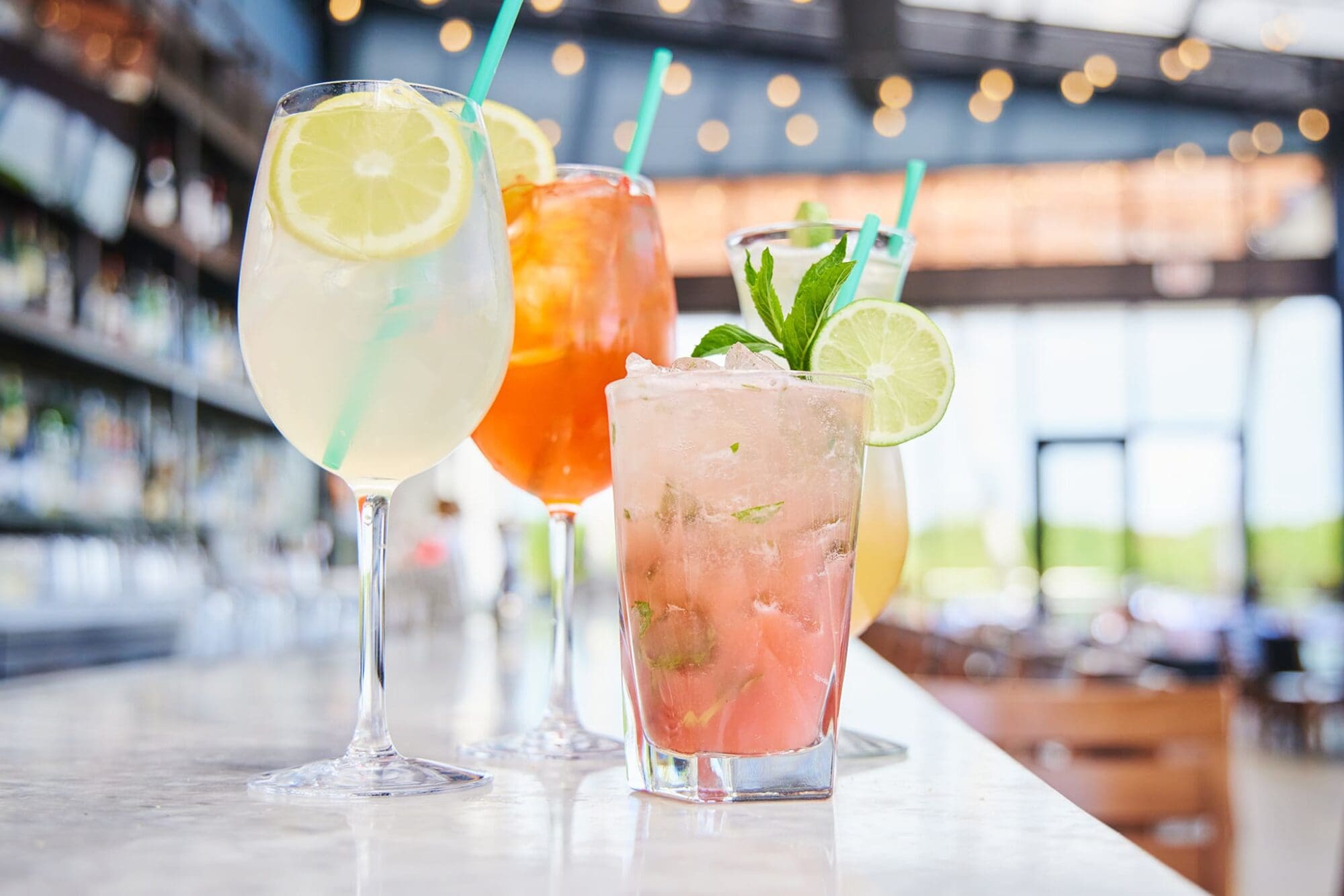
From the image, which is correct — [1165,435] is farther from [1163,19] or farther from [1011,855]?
[1011,855]

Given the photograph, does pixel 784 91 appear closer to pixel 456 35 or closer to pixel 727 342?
pixel 456 35

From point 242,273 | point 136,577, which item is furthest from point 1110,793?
point 136,577

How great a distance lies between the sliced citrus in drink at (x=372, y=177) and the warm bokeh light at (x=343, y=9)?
352 inches

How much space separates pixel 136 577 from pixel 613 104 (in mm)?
6780

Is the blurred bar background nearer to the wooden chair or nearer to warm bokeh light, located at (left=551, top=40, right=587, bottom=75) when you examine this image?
warm bokeh light, located at (left=551, top=40, right=587, bottom=75)

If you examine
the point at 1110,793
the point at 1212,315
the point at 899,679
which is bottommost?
the point at 1110,793

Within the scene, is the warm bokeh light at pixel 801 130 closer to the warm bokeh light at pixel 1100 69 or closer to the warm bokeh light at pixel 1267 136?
the warm bokeh light at pixel 1100 69

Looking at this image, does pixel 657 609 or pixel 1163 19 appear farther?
pixel 1163 19

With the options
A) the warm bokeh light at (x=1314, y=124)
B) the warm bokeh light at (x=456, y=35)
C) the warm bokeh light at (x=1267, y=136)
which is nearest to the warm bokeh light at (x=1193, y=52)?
the warm bokeh light at (x=1267, y=136)

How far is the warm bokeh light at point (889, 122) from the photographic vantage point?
10055 millimetres

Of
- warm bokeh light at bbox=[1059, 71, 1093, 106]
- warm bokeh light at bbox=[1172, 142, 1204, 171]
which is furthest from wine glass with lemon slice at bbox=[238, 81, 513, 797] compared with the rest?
warm bokeh light at bbox=[1172, 142, 1204, 171]

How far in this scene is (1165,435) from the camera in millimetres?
10977

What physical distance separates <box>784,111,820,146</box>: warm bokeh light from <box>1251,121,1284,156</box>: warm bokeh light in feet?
12.0

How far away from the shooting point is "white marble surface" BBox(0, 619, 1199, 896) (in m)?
0.44
